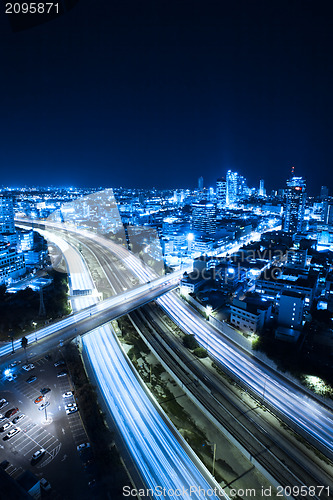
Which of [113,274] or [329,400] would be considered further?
[113,274]

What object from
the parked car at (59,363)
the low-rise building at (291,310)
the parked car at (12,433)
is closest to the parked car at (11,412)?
the parked car at (12,433)

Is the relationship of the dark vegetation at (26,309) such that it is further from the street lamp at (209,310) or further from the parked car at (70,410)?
the street lamp at (209,310)

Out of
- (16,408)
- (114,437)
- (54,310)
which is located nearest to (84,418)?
(114,437)

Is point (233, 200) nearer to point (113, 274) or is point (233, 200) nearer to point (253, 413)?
point (113, 274)

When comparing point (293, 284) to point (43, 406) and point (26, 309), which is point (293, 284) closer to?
point (43, 406)

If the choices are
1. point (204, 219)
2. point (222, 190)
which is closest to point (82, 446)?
point (204, 219)

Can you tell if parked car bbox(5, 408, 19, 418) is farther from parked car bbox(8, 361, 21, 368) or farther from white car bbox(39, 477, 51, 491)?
white car bbox(39, 477, 51, 491)

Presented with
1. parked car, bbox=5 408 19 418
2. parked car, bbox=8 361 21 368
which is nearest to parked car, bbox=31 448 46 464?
parked car, bbox=5 408 19 418

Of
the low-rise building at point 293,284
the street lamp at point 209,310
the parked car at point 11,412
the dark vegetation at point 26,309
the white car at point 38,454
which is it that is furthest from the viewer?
the low-rise building at point 293,284
